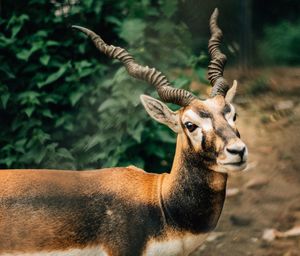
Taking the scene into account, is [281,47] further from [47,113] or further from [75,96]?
[47,113]

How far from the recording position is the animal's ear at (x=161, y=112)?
4844 mm

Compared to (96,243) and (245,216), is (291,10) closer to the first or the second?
(245,216)

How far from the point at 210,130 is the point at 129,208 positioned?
77 cm

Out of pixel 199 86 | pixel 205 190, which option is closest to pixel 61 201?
pixel 205 190

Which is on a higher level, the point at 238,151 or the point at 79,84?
the point at 79,84

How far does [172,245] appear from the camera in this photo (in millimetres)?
4641

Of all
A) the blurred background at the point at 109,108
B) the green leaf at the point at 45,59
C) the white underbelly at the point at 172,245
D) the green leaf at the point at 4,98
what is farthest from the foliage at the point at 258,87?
the white underbelly at the point at 172,245

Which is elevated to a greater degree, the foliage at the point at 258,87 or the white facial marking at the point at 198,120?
the foliage at the point at 258,87

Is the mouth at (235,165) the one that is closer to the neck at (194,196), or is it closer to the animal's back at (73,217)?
the neck at (194,196)

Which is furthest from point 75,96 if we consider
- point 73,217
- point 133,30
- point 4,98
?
point 73,217

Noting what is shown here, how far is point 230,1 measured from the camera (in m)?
9.80

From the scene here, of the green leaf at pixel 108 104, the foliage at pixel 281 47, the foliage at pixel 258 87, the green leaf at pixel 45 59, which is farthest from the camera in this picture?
the foliage at pixel 281 47

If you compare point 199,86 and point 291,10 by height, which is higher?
point 291,10

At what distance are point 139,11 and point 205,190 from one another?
3004 millimetres
